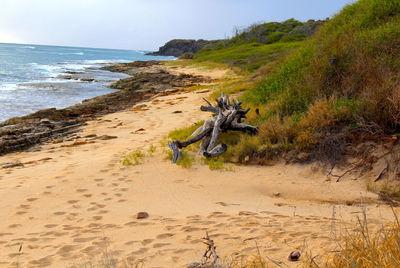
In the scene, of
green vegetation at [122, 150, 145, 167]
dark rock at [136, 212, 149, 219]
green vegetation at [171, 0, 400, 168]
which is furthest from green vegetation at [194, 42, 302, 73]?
dark rock at [136, 212, 149, 219]

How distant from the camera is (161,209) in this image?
4910 millimetres

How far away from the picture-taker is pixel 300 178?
19.2ft

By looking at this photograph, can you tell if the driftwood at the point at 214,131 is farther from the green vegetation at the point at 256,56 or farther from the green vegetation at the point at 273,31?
the green vegetation at the point at 273,31

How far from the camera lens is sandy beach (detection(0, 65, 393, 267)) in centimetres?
334

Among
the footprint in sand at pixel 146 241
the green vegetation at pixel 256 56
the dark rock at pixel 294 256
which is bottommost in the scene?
the footprint in sand at pixel 146 241

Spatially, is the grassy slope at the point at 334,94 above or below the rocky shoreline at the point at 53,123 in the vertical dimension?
above

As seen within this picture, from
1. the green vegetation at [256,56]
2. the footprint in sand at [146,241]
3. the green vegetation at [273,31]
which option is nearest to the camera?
the footprint in sand at [146,241]

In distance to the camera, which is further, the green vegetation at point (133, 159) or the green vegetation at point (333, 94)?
the green vegetation at point (133, 159)

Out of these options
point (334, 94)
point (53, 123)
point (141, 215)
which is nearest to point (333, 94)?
point (334, 94)

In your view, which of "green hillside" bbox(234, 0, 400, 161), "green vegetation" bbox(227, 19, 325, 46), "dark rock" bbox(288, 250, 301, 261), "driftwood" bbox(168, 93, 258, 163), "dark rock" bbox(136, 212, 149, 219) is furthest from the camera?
"green vegetation" bbox(227, 19, 325, 46)

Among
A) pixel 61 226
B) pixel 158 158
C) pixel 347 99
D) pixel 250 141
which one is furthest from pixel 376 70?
pixel 61 226

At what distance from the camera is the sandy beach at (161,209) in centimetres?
334

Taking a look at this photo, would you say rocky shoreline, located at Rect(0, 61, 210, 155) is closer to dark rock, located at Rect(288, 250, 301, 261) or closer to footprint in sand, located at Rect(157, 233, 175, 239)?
footprint in sand, located at Rect(157, 233, 175, 239)

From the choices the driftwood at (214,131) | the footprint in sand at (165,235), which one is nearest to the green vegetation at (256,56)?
the driftwood at (214,131)
